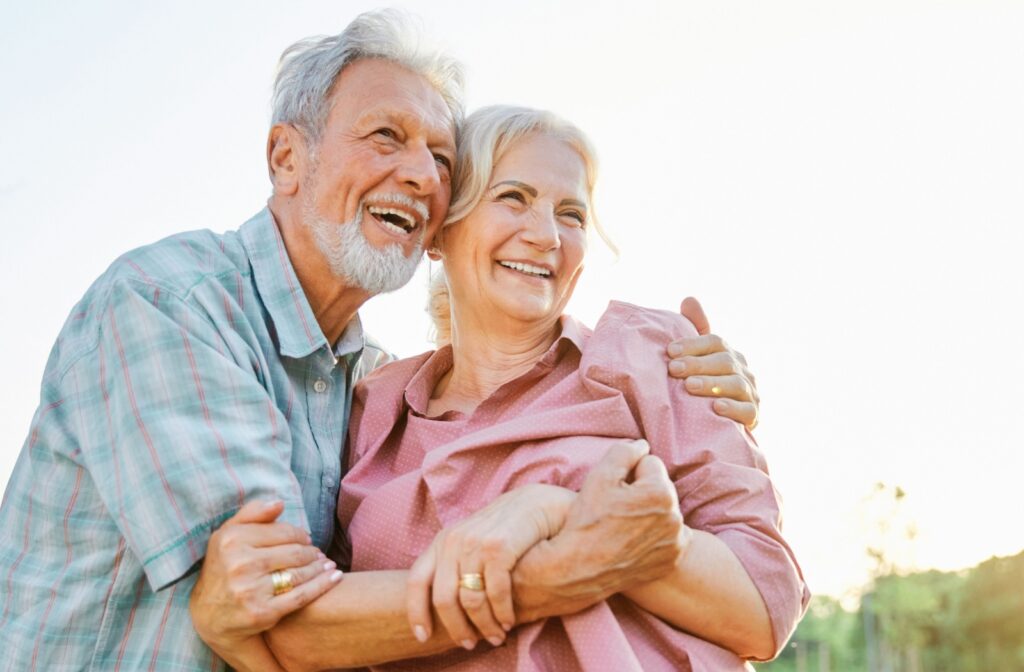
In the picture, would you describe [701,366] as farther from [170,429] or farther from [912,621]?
[912,621]

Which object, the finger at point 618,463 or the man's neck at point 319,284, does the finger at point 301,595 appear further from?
the man's neck at point 319,284

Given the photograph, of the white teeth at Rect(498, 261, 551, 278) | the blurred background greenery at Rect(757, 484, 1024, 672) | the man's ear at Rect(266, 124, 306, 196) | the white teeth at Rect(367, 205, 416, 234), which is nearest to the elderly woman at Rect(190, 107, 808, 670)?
the white teeth at Rect(498, 261, 551, 278)

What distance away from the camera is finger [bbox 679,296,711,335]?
118 inches

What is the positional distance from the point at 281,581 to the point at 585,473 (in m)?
0.73

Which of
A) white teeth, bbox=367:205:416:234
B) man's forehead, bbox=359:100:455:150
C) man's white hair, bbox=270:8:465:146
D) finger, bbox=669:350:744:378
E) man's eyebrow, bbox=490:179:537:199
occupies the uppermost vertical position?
man's white hair, bbox=270:8:465:146

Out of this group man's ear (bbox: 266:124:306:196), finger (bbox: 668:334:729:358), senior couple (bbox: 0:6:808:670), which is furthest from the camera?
man's ear (bbox: 266:124:306:196)

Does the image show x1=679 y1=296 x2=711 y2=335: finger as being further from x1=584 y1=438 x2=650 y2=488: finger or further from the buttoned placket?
the buttoned placket

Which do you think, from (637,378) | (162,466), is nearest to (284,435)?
(162,466)

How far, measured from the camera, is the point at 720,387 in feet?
8.46

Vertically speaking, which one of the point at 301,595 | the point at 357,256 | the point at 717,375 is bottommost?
the point at 301,595

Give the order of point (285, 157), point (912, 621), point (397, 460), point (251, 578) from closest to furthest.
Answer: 1. point (251, 578)
2. point (397, 460)
3. point (285, 157)
4. point (912, 621)

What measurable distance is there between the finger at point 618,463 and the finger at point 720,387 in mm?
467

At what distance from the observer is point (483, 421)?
8.81 ft

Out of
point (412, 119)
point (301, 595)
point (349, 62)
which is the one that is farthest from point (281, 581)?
point (349, 62)
